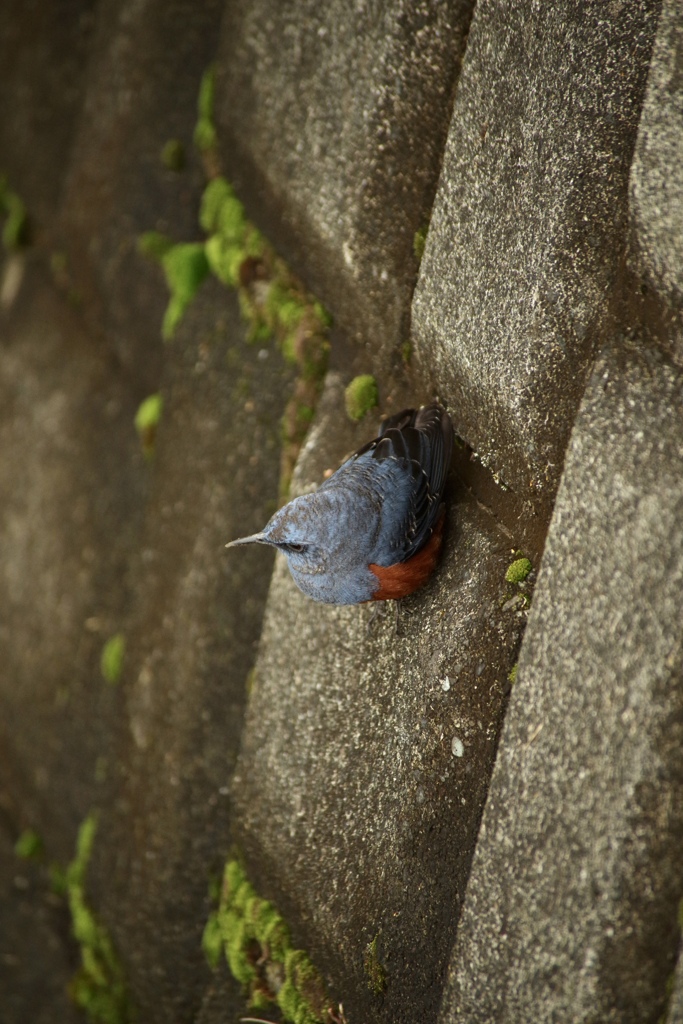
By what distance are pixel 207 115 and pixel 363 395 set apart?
1.89m

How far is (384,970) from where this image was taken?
9.21 ft

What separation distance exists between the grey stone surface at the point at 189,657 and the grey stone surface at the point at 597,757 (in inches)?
66.5

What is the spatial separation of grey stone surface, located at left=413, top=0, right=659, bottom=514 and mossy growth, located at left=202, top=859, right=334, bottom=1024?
1822 millimetres

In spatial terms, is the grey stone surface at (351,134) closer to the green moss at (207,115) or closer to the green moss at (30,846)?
the green moss at (207,115)

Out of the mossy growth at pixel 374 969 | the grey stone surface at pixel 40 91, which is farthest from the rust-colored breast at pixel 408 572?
the grey stone surface at pixel 40 91

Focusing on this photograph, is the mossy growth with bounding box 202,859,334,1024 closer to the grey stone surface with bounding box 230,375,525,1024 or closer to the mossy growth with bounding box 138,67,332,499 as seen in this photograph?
the grey stone surface with bounding box 230,375,525,1024

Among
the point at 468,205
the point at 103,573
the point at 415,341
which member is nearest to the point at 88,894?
the point at 103,573

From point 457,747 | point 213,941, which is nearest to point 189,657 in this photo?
point 213,941

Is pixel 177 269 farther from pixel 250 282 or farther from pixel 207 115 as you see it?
pixel 207 115

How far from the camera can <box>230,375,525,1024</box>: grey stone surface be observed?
8.70 ft

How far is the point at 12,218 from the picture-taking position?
19.2 ft

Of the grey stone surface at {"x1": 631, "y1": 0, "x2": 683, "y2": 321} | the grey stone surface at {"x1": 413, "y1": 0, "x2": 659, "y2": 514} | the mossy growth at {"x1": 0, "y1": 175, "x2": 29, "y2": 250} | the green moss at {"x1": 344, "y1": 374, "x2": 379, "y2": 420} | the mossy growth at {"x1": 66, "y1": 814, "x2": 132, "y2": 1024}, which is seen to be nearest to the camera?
the grey stone surface at {"x1": 631, "y1": 0, "x2": 683, "y2": 321}

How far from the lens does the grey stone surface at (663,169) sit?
2104 millimetres

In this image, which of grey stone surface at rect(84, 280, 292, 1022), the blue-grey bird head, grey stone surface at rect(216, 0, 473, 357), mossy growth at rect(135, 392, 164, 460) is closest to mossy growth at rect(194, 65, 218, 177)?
grey stone surface at rect(216, 0, 473, 357)
